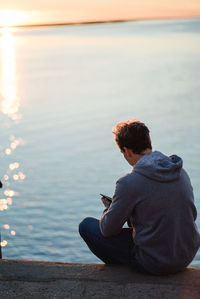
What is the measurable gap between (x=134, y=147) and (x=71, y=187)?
6.46m

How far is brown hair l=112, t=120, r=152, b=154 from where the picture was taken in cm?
287

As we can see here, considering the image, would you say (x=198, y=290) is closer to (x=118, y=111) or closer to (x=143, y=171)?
(x=143, y=171)

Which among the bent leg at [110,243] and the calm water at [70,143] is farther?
the calm water at [70,143]

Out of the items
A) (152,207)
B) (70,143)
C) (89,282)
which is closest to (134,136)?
(152,207)

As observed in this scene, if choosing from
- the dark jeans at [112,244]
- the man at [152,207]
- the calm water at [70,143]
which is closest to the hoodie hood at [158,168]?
the man at [152,207]

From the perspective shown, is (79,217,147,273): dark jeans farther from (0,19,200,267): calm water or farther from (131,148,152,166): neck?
(0,19,200,267): calm water

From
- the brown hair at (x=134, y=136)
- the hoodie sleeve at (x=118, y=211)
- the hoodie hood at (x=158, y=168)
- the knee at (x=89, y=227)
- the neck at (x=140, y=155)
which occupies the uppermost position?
the brown hair at (x=134, y=136)

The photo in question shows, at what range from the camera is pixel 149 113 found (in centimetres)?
1590

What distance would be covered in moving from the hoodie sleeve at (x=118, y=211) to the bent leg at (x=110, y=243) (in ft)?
0.45

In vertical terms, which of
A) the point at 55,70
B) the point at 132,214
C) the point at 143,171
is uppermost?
the point at 55,70

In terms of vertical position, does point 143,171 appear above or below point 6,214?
above

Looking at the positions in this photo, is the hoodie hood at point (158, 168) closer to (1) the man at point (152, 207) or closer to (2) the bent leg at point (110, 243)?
A: (1) the man at point (152, 207)

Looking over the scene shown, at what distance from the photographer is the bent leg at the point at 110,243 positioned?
10.3ft

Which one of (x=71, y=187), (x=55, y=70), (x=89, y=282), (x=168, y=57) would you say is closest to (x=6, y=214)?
(x=71, y=187)
